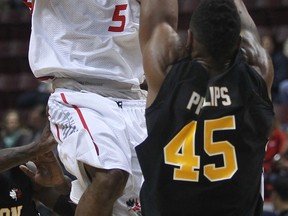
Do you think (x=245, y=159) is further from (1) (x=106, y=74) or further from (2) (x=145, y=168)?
(1) (x=106, y=74)

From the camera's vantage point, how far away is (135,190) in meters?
4.27

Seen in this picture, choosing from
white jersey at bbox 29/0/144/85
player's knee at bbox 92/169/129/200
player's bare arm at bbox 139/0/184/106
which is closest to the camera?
player's bare arm at bbox 139/0/184/106

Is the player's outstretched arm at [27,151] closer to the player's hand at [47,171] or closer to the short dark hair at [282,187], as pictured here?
the player's hand at [47,171]

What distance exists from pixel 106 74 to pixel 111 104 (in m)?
0.15

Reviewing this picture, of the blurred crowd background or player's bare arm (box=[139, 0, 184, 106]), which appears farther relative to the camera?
the blurred crowd background

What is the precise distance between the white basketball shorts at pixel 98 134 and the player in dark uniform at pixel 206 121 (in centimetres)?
52

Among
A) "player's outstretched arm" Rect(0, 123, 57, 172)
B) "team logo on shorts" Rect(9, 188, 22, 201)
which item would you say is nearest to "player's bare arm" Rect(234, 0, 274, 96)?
"player's outstretched arm" Rect(0, 123, 57, 172)

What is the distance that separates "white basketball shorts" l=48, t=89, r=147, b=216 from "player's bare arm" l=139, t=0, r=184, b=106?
1.76 ft

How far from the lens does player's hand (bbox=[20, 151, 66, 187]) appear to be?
183 inches

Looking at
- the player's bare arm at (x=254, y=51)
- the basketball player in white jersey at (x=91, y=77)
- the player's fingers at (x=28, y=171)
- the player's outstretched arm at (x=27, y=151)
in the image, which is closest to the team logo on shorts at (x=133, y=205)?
the basketball player in white jersey at (x=91, y=77)

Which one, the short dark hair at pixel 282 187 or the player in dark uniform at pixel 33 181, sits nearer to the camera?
the player in dark uniform at pixel 33 181

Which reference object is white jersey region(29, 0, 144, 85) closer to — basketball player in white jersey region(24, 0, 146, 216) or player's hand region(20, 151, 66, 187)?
basketball player in white jersey region(24, 0, 146, 216)

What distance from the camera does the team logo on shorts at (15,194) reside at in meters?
4.86

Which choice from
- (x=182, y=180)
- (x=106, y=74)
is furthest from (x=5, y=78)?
(x=182, y=180)
